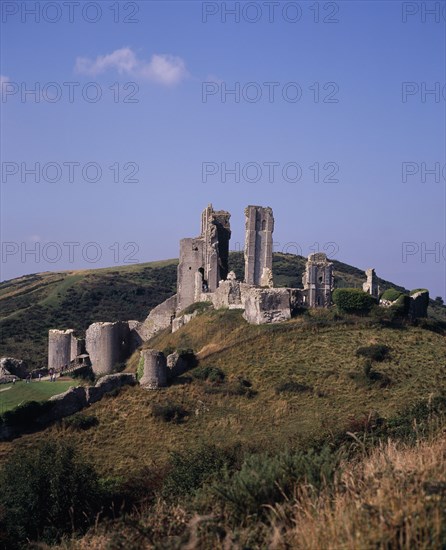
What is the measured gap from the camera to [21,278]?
131000 millimetres

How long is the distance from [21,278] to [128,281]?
110ft

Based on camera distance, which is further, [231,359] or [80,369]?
[80,369]

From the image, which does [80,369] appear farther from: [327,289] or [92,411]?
[327,289]

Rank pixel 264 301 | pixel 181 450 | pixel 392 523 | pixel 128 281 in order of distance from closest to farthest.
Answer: pixel 392 523, pixel 181 450, pixel 264 301, pixel 128 281

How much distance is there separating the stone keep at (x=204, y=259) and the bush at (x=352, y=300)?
1019 cm

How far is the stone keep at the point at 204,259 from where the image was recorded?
158 feet

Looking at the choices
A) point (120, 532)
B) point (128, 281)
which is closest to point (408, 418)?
point (120, 532)

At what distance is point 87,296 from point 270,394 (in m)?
64.7

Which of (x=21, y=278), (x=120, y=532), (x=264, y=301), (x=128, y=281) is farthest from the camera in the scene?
(x=21, y=278)

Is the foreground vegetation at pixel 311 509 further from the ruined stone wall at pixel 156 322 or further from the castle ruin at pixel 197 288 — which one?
the ruined stone wall at pixel 156 322

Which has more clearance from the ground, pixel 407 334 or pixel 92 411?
pixel 407 334

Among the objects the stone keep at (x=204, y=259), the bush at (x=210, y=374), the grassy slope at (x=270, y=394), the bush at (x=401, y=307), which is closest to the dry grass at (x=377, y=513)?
the grassy slope at (x=270, y=394)

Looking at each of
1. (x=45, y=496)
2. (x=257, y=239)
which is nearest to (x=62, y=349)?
(x=257, y=239)

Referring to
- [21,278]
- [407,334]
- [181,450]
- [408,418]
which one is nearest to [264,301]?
[407,334]
